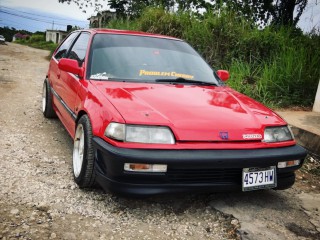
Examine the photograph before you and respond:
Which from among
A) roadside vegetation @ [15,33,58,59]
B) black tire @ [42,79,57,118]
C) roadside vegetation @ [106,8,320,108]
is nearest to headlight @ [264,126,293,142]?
roadside vegetation @ [106,8,320,108]

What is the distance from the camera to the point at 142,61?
3369mm

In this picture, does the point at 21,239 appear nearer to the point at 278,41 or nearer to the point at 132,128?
the point at 132,128

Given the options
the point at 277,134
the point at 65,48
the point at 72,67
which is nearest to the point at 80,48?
the point at 72,67

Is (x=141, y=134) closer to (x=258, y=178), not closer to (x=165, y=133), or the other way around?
(x=165, y=133)

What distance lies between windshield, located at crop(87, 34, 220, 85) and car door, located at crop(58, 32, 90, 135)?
232 millimetres

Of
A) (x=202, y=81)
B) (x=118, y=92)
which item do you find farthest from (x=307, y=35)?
(x=118, y=92)

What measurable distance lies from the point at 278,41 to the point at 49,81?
4660mm

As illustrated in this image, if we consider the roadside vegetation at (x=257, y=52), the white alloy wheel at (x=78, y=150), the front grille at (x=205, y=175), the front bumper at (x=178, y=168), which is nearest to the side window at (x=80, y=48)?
the white alloy wheel at (x=78, y=150)

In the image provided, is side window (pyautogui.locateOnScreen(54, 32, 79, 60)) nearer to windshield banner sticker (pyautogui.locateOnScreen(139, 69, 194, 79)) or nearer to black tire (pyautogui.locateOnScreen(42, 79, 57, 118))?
black tire (pyautogui.locateOnScreen(42, 79, 57, 118))

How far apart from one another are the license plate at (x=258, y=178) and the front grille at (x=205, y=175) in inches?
1.9

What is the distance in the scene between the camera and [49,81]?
4969 millimetres

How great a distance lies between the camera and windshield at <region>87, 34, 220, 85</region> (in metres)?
3.25

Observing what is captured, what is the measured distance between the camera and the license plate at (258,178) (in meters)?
2.51

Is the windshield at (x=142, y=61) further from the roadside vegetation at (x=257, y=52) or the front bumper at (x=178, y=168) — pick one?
the roadside vegetation at (x=257, y=52)
